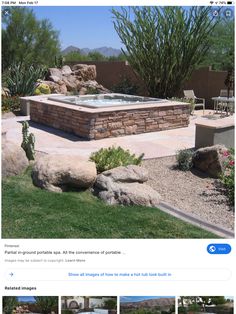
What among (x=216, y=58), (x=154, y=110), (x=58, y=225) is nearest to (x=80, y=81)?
(x=216, y=58)

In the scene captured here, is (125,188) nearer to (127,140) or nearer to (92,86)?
(127,140)

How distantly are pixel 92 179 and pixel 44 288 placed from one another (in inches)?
115

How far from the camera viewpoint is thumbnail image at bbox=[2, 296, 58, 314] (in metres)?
2.41

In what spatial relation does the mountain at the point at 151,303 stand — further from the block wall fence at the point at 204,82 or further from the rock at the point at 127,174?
the block wall fence at the point at 204,82

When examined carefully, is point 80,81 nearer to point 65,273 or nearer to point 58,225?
point 58,225

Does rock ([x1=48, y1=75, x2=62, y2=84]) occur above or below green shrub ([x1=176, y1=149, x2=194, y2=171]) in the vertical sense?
above

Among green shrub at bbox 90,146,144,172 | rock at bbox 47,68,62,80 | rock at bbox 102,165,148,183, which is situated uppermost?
rock at bbox 47,68,62,80

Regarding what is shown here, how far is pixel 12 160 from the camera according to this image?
568cm

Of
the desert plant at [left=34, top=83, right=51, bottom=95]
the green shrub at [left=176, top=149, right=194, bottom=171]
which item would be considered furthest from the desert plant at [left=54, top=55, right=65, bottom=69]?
the green shrub at [left=176, top=149, right=194, bottom=171]

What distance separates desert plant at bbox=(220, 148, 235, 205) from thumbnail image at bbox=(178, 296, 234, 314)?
2.83m

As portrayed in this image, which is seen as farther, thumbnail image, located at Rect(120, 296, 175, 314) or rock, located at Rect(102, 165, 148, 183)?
rock, located at Rect(102, 165, 148, 183)

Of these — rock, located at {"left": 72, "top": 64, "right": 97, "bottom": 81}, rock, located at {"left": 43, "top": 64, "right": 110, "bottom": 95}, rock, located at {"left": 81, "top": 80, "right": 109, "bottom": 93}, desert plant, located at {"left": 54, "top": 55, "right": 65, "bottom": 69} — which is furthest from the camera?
desert plant, located at {"left": 54, "top": 55, "right": 65, "bottom": 69}

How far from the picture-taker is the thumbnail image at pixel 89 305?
2.37m

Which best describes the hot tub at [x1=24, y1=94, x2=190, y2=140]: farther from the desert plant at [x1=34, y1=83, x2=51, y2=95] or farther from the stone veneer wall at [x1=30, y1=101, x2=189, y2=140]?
the desert plant at [x1=34, y1=83, x2=51, y2=95]
